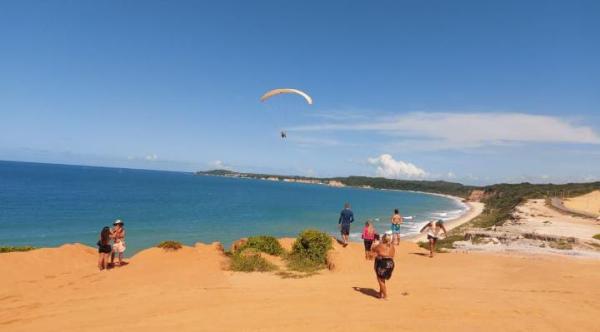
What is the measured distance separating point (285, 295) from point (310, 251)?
5.26 metres

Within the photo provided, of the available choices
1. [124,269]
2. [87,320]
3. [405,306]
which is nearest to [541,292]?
[405,306]

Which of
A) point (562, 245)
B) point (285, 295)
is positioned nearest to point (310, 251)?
point (285, 295)

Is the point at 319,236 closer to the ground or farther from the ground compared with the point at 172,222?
farther from the ground

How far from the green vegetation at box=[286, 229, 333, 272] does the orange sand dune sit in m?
0.64

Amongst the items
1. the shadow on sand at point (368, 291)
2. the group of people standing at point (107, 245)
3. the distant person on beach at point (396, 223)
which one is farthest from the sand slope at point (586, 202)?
the group of people standing at point (107, 245)

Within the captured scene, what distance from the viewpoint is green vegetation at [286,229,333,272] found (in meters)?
14.6

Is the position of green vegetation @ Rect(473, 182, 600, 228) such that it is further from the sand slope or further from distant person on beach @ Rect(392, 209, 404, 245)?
distant person on beach @ Rect(392, 209, 404, 245)

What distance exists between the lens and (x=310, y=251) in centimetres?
1526

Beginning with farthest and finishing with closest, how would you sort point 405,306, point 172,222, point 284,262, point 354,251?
point 172,222, point 354,251, point 284,262, point 405,306

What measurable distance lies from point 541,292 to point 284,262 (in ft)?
28.7

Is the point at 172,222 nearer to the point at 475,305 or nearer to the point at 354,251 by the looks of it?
the point at 354,251

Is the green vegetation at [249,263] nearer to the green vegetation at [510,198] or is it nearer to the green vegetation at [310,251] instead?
the green vegetation at [310,251]

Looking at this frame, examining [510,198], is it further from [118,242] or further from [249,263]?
[118,242]

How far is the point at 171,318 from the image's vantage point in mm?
8289
